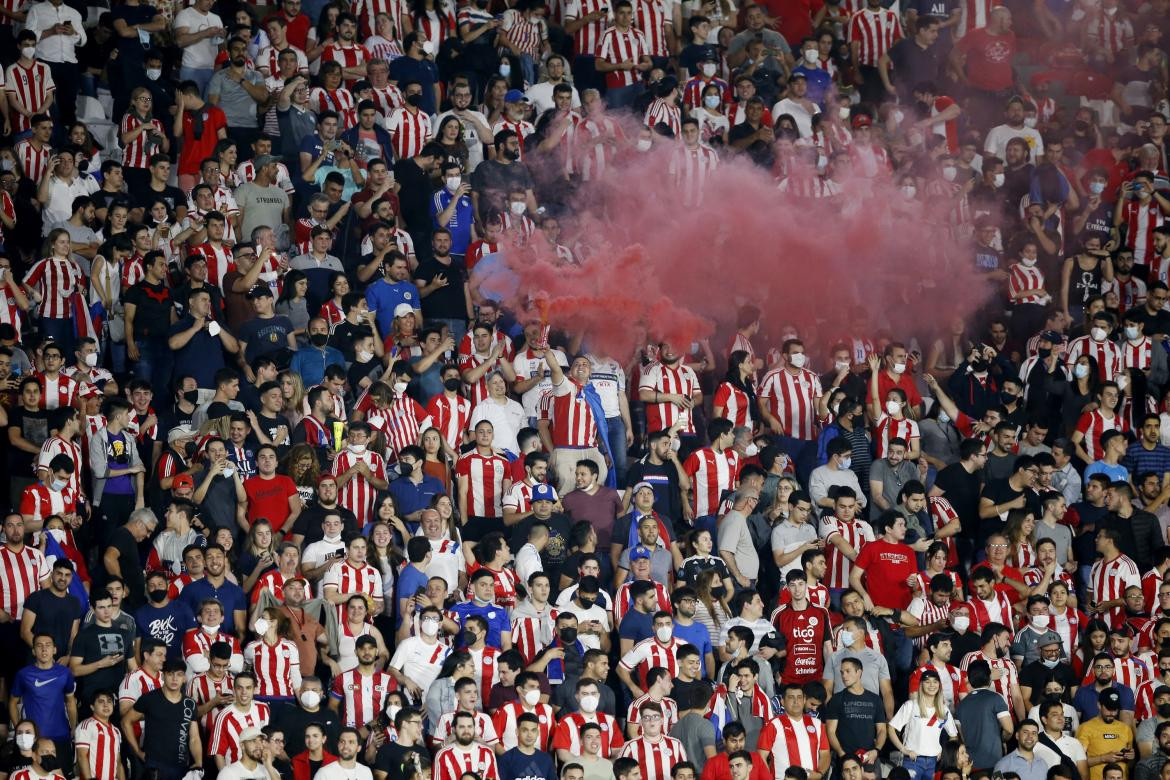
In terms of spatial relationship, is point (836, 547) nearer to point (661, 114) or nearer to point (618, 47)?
point (661, 114)

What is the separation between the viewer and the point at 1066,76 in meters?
20.3

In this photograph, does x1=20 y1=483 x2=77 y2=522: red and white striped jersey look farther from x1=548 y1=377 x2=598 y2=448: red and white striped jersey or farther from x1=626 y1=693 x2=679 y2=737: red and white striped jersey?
x1=626 y1=693 x2=679 y2=737: red and white striped jersey

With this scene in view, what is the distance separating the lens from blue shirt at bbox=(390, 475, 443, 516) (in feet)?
45.8

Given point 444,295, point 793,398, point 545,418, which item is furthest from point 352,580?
point 793,398

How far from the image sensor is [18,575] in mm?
12930

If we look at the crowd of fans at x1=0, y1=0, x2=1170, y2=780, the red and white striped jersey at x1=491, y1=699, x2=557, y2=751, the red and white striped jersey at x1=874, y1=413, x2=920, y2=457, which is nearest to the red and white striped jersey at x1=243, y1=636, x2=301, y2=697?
the crowd of fans at x1=0, y1=0, x2=1170, y2=780

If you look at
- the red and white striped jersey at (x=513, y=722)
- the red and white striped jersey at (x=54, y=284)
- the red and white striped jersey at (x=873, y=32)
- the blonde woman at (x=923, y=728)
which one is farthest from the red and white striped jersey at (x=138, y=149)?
the blonde woman at (x=923, y=728)

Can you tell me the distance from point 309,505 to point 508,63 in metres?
5.92

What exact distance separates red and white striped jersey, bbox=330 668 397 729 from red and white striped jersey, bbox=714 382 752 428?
3.88 meters

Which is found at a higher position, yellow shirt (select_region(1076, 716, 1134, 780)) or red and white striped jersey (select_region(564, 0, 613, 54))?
red and white striped jersey (select_region(564, 0, 613, 54))

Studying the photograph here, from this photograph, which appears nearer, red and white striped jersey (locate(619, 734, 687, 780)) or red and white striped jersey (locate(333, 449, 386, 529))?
red and white striped jersey (locate(619, 734, 687, 780))

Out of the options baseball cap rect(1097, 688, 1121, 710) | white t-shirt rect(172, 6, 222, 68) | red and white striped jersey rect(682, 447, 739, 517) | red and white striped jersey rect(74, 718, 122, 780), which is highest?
white t-shirt rect(172, 6, 222, 68)

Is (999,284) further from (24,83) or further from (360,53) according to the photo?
(24,83)

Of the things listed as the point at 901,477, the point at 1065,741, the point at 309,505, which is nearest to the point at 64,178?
the point at 309,505
